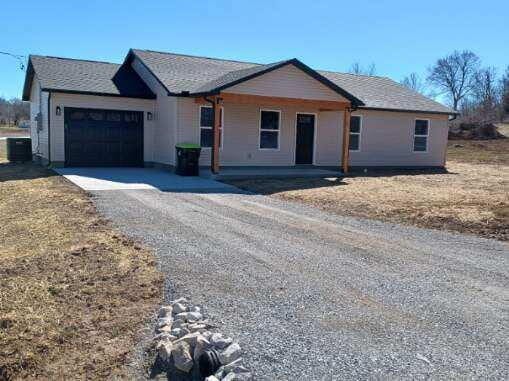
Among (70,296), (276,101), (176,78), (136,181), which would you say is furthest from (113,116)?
(70,296)

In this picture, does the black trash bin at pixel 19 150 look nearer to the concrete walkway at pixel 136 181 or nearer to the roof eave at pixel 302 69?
the concrete walkway at pixel 136 181

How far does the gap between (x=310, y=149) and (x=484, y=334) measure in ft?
53.5

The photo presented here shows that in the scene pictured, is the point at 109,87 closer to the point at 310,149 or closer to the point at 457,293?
the point at 310,149

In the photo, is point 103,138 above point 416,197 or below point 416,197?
above

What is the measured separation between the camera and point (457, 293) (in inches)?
208

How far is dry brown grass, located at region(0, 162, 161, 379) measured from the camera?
3967 mm

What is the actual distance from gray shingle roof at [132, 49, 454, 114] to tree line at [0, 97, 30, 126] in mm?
77564

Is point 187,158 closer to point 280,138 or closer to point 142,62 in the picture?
point 280,138

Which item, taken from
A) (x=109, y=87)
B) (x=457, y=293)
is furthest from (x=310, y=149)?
(x=457, y=293)

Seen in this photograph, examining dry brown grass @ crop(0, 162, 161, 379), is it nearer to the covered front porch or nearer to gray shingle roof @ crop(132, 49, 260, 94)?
the covered front porch

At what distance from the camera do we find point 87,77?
19.6 m

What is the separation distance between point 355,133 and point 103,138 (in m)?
9.74

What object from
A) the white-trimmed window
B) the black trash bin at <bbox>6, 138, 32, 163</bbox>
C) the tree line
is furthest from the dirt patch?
the tree line

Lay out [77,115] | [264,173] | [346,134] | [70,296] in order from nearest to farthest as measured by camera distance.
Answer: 1. [70,296]
2. [264,173]
3. [346,134]
4. [77,115]
